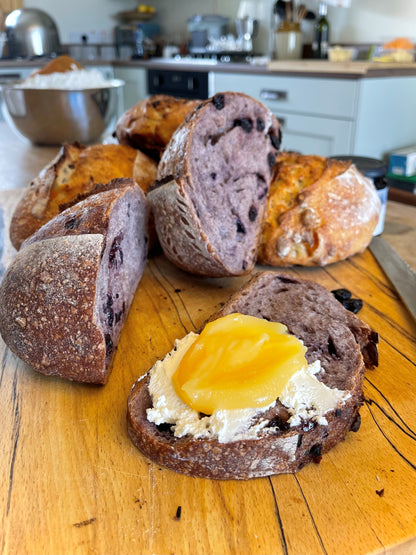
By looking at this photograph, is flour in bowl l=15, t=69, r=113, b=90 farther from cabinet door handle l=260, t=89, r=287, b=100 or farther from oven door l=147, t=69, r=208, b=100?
oven door l=147, t=69, r=208, b=100

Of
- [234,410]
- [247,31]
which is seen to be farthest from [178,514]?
[247,31]

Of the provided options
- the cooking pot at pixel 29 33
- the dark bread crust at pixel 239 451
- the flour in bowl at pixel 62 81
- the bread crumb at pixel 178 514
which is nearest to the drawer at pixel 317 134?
the flour in bowl at pixel 62 81

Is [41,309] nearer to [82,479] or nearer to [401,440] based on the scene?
[82,479]

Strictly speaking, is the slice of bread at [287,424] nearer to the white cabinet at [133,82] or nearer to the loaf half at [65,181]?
the loaf half at [65,181]

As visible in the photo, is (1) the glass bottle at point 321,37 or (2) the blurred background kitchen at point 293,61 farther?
(1) the glass bottle at point 321,37

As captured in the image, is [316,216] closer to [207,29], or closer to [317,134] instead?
[317,134]

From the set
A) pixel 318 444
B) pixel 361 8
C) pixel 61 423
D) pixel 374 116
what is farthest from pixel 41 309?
pixel 361 8

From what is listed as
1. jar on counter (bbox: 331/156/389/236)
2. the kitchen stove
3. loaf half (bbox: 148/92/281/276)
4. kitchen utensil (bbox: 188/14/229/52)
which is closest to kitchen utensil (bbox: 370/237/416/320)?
jar on counter (bbox: 331/156/389/236)
